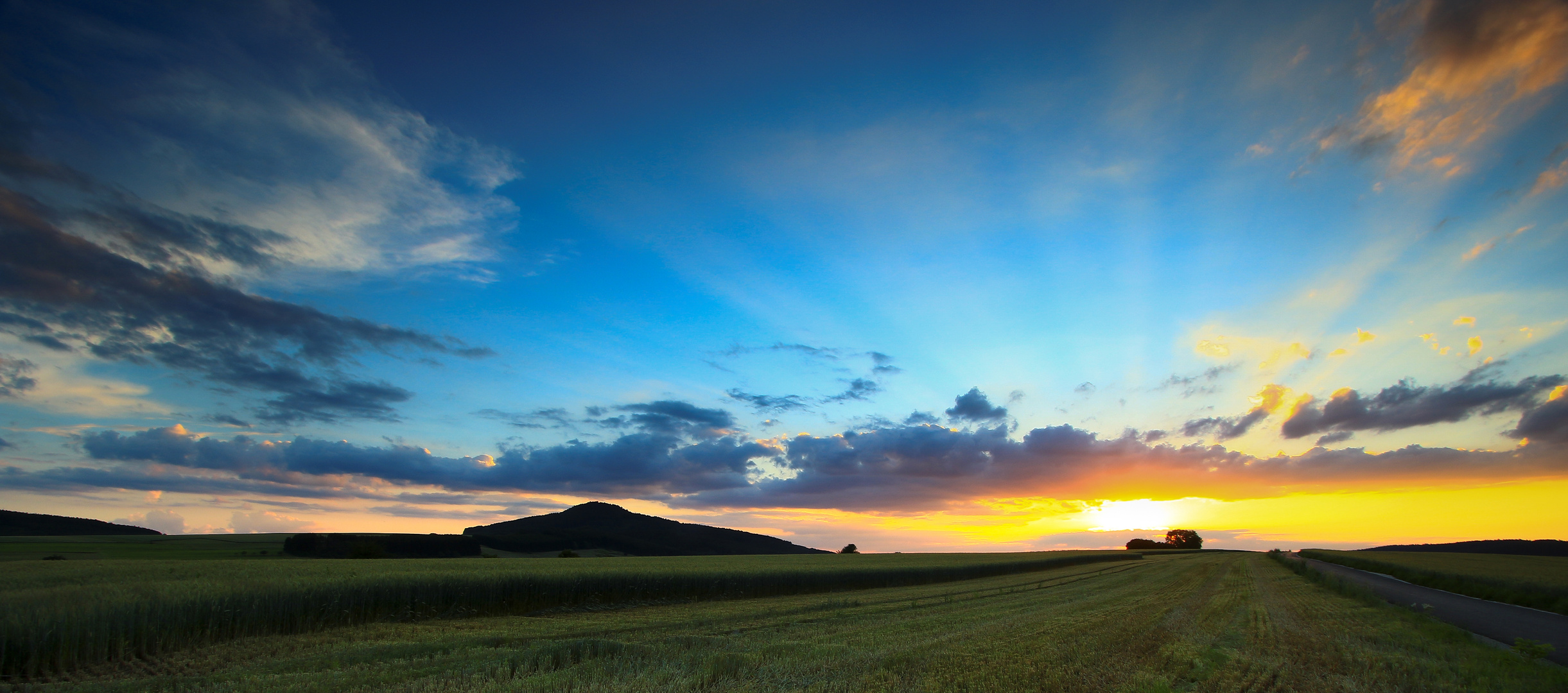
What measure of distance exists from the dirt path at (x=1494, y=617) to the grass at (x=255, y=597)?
20959 mm

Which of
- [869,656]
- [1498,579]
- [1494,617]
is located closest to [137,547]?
[869,656]

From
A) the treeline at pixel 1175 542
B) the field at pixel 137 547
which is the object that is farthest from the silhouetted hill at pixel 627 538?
the treeline at pixel 1175 542

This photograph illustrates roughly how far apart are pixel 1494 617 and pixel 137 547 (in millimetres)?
86400

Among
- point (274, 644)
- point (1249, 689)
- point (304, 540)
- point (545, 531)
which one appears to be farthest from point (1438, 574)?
point (545, 531)

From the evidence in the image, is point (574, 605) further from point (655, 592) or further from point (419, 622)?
point (419, 622)

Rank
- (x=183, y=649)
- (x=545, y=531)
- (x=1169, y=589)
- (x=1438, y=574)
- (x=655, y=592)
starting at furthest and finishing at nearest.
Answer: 1. (x=545, y=531)
2. (x=1438, y=574)
3. (x=1169, y=589)
4. (x=655, y=592)
5. (x=183, y=649)

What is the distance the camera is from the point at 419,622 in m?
15.4

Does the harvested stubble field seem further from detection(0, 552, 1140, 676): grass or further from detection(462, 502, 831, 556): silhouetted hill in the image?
detection(462, 502, 831, 556): silhouetted hill

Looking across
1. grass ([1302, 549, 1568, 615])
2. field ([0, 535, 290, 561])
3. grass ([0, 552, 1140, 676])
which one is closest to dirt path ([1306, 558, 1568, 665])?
grass ([1302, 549, 1568, 615])

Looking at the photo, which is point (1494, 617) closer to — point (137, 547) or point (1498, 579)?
point (1498, 579)

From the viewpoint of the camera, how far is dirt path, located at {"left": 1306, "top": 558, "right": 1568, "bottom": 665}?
1552 cm

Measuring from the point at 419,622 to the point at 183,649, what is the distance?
4.66 metres

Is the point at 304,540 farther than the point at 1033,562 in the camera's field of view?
Yes

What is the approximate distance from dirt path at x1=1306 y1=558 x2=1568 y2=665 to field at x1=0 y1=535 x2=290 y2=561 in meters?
61.9
